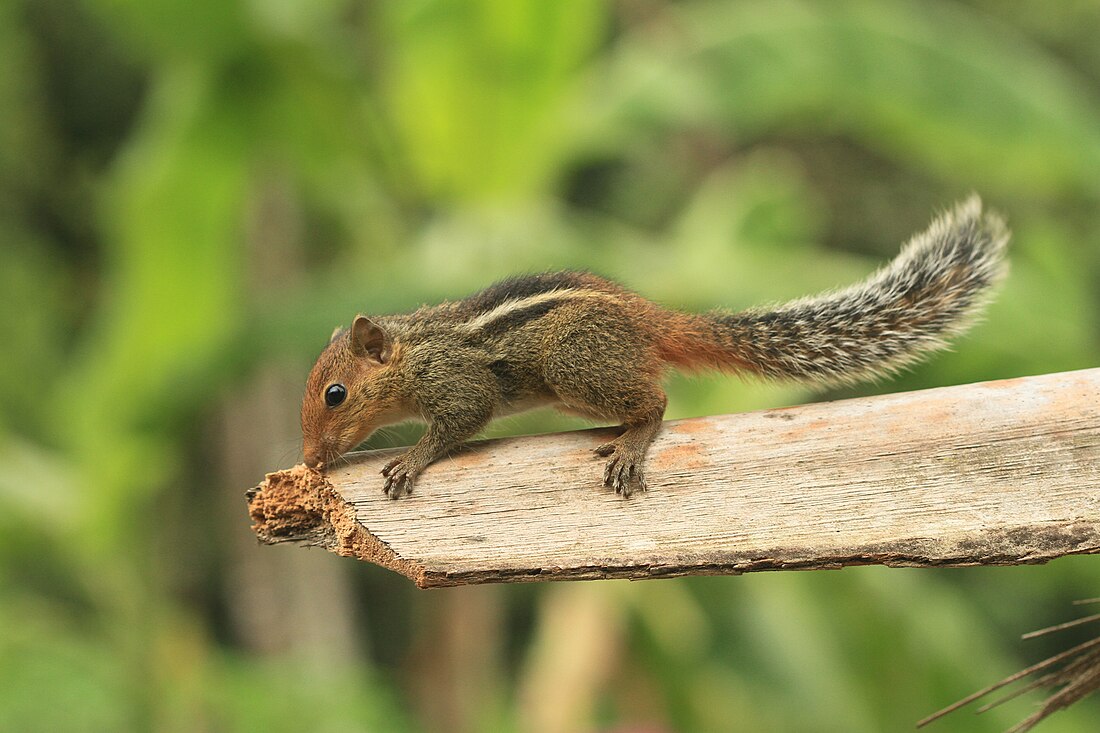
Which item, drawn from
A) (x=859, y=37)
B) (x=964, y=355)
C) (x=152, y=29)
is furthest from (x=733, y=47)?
(x=152, y=29)

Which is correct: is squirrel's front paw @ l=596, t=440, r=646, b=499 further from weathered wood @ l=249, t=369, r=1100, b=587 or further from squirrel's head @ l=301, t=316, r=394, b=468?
squirrel's head @ l=301, t=316, r=394, b=468

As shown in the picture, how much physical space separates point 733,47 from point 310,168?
9.16 ft

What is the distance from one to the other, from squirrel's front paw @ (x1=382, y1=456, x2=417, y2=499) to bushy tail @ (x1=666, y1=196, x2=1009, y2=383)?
87 centimetres

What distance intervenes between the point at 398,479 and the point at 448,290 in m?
2.55

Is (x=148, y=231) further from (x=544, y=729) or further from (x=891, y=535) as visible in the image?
(x=891, y=535)

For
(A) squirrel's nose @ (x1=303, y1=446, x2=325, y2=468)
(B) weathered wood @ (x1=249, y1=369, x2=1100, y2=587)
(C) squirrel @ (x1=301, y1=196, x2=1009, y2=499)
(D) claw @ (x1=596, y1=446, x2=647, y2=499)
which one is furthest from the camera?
(C) squirrel @ (x1=301, y1=196, x2=1009, y2=499)

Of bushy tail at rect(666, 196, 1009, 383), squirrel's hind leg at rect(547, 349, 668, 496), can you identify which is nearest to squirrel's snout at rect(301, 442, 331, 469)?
squirrel's hind leg at rect(547, 349, 668, 496)

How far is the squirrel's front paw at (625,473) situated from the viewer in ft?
8.71

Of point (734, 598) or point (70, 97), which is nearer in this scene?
point (734, 598)

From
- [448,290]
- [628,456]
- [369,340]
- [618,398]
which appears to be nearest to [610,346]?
[618,398]

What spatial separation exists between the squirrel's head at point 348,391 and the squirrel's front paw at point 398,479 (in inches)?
10.9

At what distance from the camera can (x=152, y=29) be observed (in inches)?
228

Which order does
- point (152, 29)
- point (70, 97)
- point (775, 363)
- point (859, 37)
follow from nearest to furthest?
point (775, 363) → point (152, 29) → point (859, 37) → point (70, 97)

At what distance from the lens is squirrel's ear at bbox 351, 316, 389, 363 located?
10.6ft
